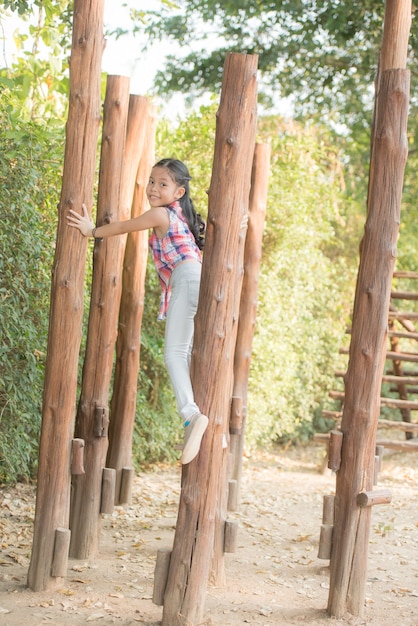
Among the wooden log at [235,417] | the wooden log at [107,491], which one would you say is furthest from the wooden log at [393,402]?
the wooden log at [107,491]

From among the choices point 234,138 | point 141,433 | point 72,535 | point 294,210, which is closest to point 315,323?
point 294,210

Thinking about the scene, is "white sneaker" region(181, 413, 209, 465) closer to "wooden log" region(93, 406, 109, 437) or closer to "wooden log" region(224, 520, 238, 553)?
"wooden log" region(224, 520, 238, 553)

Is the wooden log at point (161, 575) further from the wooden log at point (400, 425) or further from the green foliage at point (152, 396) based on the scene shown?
the wooden log at point (400, 425)

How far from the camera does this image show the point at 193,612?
4371 millimetres

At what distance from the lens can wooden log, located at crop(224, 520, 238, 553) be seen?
4914 millimetres

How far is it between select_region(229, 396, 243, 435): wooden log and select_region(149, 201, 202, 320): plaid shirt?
190 centimetres

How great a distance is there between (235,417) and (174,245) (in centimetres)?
220

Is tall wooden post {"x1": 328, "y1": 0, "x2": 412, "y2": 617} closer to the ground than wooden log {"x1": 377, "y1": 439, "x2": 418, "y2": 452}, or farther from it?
farther from it

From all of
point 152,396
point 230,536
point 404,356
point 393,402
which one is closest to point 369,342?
point 230,536

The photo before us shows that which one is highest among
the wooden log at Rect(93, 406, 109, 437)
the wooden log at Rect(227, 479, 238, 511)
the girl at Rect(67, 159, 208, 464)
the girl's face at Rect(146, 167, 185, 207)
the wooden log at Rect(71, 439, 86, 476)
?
the girl's face at Rect(146, 167, 185, 207)

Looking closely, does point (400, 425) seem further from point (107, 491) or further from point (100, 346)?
point (100, 346)

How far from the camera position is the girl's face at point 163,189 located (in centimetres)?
513

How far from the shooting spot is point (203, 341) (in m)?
4.39

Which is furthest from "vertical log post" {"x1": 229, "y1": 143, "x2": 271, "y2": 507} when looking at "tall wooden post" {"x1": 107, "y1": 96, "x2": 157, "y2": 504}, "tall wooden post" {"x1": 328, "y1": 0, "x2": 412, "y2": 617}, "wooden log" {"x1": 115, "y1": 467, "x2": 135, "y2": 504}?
"tall wooden post" {"x1": 328, "y1": 0, "x2": 412, "y2": 617}
